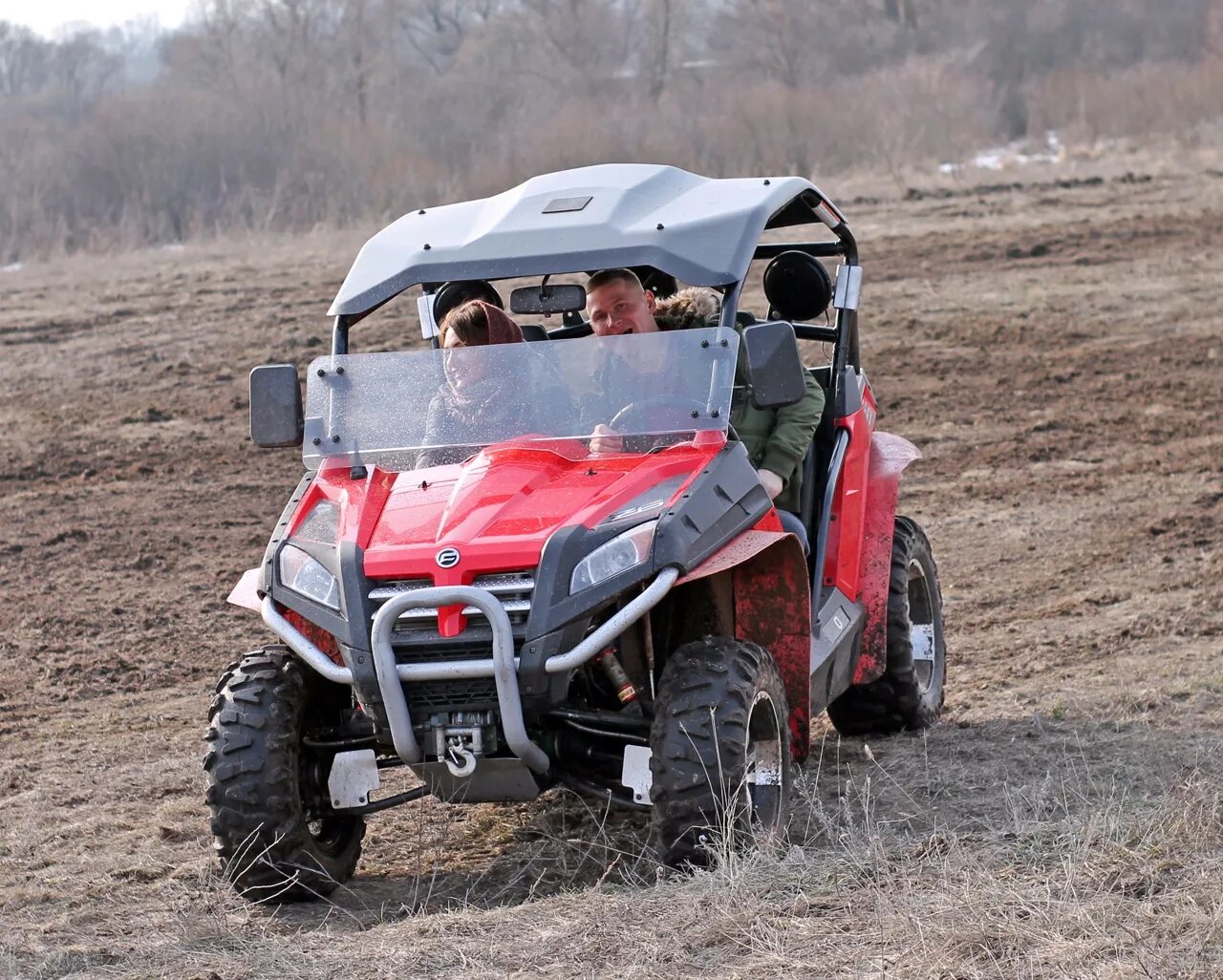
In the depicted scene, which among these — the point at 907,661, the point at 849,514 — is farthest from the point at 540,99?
the point at 849,514

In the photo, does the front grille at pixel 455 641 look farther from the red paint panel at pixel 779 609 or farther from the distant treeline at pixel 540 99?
the distant treeline at pixel 540 99

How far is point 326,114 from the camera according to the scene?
34.4 meters

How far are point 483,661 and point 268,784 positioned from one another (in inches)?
30.6

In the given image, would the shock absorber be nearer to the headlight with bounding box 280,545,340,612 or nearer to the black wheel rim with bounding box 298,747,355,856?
the headlight with bounding box 280,545,340,612

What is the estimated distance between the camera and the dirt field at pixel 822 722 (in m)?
4.30

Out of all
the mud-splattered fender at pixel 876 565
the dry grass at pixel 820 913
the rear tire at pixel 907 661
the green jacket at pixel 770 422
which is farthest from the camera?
the rear tire at pixel 907 661

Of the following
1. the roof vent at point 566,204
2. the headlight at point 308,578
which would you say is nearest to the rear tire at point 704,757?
the headlight at point 308,578

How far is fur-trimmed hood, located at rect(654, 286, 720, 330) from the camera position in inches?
229

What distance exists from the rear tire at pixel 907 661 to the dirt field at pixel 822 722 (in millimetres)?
131

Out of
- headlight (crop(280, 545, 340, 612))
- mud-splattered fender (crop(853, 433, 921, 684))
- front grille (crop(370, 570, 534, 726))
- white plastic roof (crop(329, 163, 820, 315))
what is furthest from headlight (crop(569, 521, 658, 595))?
mud-splattered fender (crop(853, 433, 921, 684))

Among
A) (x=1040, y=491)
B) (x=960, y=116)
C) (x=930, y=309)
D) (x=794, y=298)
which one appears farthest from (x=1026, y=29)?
(x=794, y=298)

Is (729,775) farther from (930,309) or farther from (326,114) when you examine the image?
(326,114)

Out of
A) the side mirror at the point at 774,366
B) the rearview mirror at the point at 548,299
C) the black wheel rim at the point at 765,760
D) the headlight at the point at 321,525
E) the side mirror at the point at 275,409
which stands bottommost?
the black wheel rim at the point at 765,760

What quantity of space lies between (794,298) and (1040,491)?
465 cm
